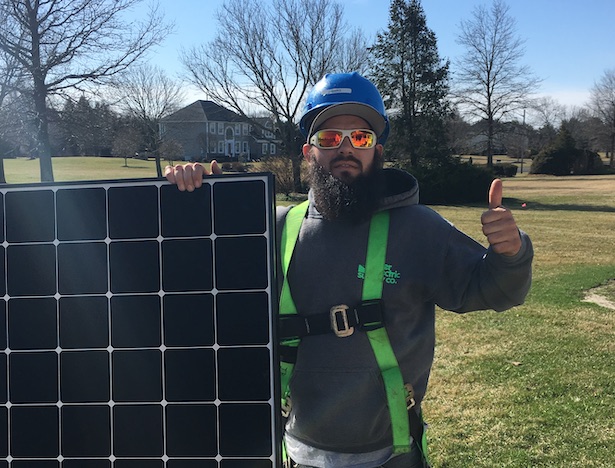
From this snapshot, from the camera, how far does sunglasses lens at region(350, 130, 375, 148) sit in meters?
2.99

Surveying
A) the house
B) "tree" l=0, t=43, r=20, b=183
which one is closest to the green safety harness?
"tree" l=0, t=43, r=20, b=183

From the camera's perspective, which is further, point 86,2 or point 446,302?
point 86,2

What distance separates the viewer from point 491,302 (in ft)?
9.21

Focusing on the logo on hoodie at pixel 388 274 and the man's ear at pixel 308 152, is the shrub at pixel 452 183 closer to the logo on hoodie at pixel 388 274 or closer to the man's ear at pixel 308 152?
the man's ear at pixel 308 152

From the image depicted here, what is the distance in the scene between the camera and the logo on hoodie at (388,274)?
2791mm

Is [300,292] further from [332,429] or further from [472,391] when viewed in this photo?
[472,391]

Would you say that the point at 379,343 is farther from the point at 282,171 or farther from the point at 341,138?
the point at 282,171

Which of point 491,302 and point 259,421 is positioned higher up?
point 491,302

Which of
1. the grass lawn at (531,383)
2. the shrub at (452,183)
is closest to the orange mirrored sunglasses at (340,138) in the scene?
the grass lawn at (531,383)

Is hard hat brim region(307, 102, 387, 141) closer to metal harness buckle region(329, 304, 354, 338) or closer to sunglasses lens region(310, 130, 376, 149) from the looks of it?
sunglasses lens region(310, 130, 376, 149)

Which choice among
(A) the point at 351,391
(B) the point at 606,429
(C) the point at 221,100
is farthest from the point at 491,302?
(C) the point at 221,100

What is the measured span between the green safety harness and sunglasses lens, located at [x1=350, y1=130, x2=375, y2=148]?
0.39 meters

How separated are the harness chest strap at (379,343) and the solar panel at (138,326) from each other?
233 millimetres

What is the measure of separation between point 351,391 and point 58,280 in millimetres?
1513
